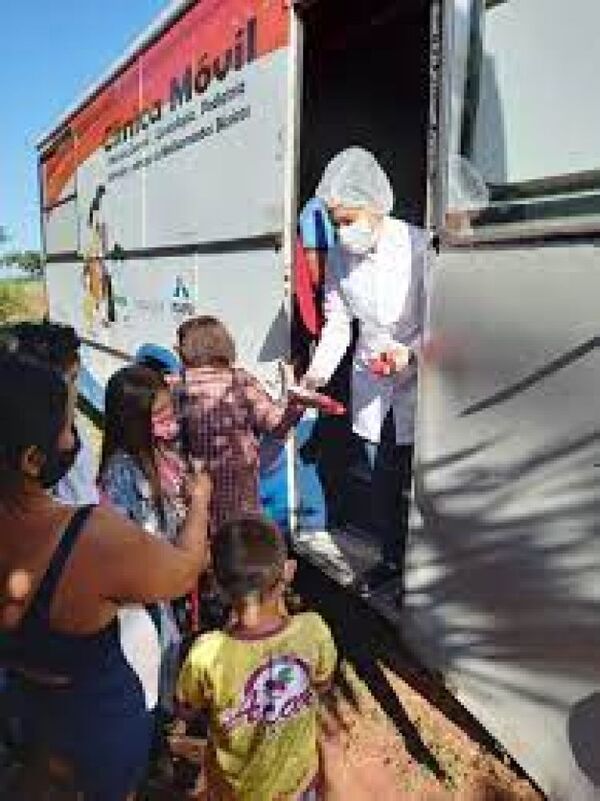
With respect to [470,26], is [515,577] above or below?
below

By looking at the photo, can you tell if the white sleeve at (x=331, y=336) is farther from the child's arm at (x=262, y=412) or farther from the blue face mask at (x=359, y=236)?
the blue face mask at (x=359, y=236)

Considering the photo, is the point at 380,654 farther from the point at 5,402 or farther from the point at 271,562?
the point at 5,402

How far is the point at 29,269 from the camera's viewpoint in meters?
36.5

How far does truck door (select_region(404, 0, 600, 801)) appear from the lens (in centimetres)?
273

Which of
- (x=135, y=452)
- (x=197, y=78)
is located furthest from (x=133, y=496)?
(x=197, y=78)

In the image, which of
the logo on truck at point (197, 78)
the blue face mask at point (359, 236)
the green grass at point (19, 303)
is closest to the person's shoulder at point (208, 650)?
the blue face mask at point (359, 236)

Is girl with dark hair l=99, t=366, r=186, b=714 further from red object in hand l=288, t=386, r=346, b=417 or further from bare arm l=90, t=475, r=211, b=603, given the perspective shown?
bare arm l=90, t=475, r=211, b=603

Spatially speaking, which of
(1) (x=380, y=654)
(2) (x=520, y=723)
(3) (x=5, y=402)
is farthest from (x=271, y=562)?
(1) (x=380, y=654)

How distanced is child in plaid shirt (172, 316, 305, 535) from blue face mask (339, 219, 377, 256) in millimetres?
563

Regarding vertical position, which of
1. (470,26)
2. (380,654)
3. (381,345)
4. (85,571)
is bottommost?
(380,654)

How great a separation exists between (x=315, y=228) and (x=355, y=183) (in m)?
0.63

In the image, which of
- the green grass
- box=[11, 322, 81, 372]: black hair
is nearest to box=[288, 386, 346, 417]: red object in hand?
box=[11, 322, 81, 372]: black hair

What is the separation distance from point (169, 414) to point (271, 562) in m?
1.30

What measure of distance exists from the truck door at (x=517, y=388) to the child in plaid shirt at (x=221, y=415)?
33.1 inches
